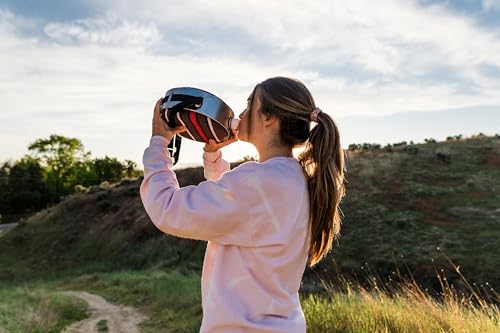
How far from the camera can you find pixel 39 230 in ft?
112

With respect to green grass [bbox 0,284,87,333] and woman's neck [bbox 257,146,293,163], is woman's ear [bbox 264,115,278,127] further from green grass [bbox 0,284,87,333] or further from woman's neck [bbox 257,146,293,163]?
green grass [bbox 0,284,87,333]

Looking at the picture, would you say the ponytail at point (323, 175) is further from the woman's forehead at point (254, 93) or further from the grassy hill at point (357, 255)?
the grassy hill at point (357, 255)

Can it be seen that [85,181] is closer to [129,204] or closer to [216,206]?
[129,204]

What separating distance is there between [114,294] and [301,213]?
46.2 ft

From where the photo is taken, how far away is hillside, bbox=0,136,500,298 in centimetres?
1728

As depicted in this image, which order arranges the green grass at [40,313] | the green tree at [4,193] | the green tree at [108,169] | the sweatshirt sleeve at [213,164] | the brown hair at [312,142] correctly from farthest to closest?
1. the green tree at [108,169]
2. the green tree at [4,193]
3. the green grass at [40,313]
4. the sweatshirt sleeve at [213,164]
5. the brown hair at [312,142]

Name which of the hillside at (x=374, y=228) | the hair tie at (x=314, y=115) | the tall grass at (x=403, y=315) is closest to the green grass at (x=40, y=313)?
the tall grass at (x=403, y=315)

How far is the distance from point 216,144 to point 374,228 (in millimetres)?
18707

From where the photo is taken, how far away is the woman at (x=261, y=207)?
1868 millimetres

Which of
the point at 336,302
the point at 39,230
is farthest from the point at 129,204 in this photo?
the point at 336,302

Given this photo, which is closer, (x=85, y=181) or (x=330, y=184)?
(x=330, y=184)

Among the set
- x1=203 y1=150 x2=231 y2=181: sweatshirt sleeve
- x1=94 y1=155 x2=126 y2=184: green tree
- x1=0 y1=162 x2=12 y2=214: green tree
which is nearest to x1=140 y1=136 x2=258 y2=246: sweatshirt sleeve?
x1=203 y1=150 x2=231 y2=181: sweatshirt sleeve

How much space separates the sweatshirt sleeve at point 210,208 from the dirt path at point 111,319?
8.72 m

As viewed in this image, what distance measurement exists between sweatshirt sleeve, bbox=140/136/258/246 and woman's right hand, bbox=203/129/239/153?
1.23 ft
